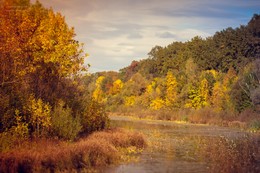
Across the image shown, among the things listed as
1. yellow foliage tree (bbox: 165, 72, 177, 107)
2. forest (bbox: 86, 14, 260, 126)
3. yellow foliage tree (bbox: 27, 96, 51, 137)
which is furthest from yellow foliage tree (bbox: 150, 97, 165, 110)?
yellow foliage tree (bbox: 27, 96, 51, 137)

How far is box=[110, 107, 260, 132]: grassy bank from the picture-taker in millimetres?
54247

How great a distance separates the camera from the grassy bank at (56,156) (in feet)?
59.4

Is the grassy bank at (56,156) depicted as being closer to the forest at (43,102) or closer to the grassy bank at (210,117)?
the forest at (43,102)

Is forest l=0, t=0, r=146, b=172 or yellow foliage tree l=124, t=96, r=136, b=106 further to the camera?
yellow foliage tree l=124, t=96, r=136, b=106

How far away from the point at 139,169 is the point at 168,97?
6860 cm

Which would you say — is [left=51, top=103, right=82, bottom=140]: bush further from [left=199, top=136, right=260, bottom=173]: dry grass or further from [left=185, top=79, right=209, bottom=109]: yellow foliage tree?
[left=185, top=79, right=209, bottom=109]: yellow foliage tree

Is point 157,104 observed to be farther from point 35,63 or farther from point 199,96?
point 35,63

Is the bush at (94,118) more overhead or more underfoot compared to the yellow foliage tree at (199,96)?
more underfoot

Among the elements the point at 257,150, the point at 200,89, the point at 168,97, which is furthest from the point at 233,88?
the point at 257,150

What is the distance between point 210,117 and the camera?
222 feet

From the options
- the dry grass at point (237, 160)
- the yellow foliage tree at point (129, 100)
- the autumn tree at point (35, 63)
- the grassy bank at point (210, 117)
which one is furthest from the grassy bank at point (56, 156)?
the yellow foliage tree at point (129, 100)

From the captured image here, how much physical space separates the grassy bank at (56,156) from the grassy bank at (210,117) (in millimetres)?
29326

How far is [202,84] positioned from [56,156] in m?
65.8

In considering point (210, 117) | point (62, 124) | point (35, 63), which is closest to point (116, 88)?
point (210, 117)
